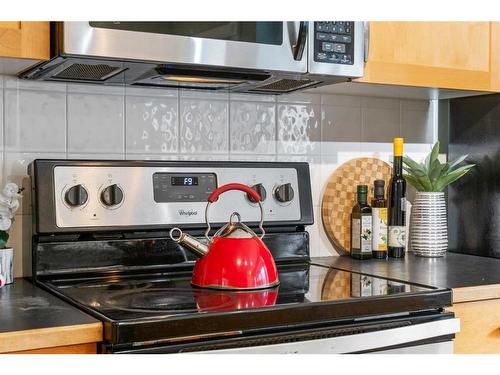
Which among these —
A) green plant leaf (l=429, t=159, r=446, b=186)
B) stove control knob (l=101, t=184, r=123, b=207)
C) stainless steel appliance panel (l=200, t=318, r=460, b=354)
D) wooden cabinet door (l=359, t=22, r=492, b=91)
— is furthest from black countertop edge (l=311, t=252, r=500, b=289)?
stove control knob (l=101, t=184, r=123, b=207)

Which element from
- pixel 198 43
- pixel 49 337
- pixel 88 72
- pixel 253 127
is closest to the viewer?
pixel 49 337

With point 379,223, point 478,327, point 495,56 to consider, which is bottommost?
point 478,327

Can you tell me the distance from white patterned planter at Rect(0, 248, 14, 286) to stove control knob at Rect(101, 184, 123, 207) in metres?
0.24

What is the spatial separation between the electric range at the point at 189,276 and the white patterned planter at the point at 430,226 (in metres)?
0.40

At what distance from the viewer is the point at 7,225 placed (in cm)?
168

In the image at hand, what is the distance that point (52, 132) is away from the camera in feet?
6.00

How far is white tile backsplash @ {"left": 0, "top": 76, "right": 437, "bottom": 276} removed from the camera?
1.81m

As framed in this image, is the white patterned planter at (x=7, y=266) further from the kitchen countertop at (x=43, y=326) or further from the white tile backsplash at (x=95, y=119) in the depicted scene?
the white tile backsplash at (x=95, y=119)

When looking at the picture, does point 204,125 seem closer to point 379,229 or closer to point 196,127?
point 196,127

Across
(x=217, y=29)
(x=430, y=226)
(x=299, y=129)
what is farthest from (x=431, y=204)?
(x=217, y=29)

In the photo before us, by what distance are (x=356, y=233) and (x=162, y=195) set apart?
0.62 meters

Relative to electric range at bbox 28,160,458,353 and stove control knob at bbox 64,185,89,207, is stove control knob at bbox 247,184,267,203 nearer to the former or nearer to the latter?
electric range at bbox 28,160,458,353

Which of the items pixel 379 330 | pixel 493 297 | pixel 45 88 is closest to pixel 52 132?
pixel 45 88

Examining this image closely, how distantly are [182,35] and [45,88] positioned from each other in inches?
17.2
